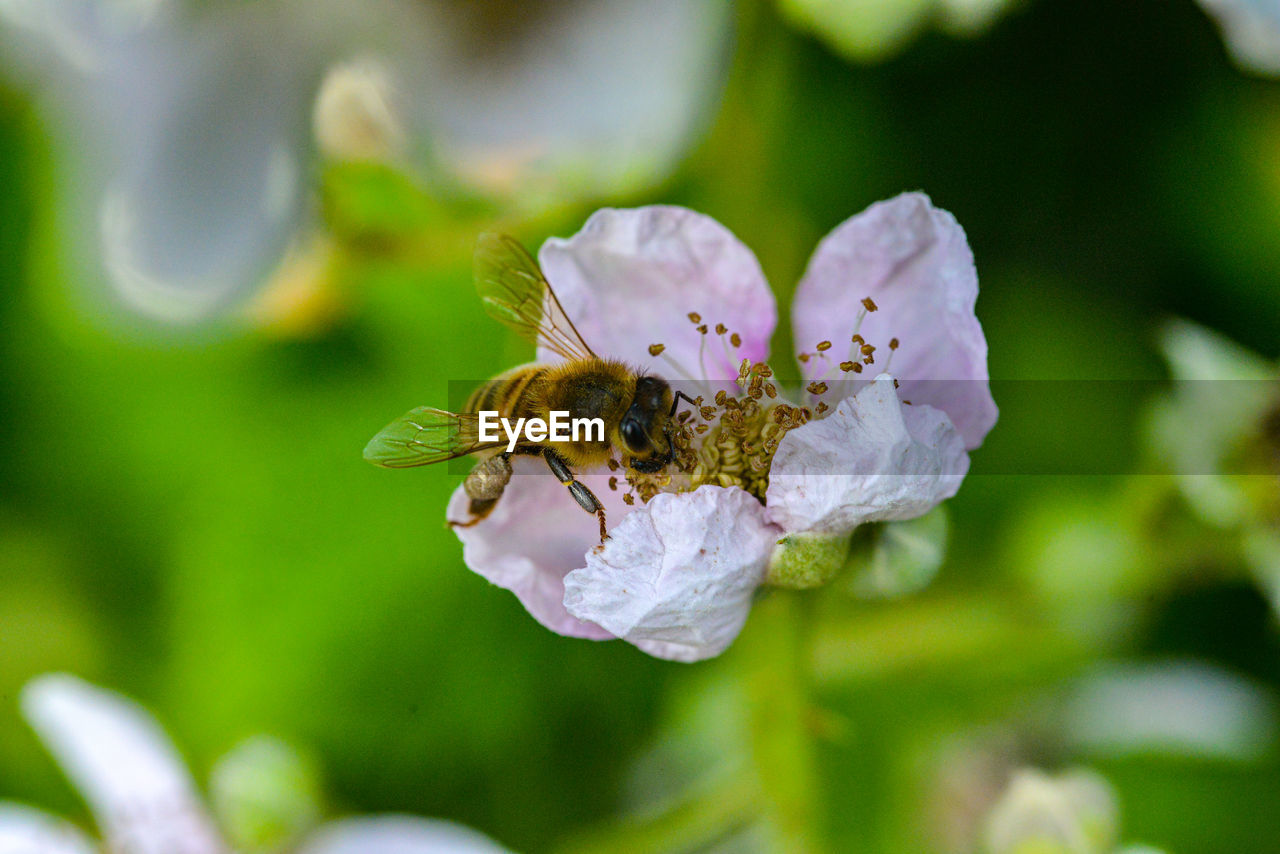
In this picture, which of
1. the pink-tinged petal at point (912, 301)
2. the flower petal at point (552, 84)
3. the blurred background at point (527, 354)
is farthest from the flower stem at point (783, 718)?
the flower petal at point (552, 84)

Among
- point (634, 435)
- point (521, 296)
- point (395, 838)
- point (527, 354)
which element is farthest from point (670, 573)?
point (395, 838)

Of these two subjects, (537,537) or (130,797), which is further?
(130,797)

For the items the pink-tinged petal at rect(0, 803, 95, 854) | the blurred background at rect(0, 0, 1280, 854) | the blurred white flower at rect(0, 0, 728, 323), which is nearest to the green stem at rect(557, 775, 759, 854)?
the blurred background at rect(0, 0, 1280, 854)

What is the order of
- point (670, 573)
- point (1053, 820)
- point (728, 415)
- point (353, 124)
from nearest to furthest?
point (670, 573) → point (728, 415) → point (1053, 820) → point (353, 124)

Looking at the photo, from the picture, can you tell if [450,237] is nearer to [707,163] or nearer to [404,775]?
[707,163]

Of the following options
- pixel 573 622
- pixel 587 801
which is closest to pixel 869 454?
pixel 573 622

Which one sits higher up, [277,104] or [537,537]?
[277,104]

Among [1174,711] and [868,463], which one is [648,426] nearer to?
[868,463]
